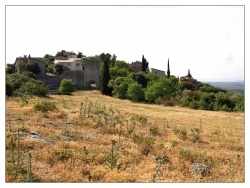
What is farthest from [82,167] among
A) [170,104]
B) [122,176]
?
[170,104]

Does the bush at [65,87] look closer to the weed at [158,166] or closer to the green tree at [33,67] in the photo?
the green tree at [33,67]

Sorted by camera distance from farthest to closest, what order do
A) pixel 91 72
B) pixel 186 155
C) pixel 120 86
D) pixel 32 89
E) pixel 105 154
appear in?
pixel 91 72
pixel 120 86
pixel 32 89
pixel 186 155
pixel 105 154

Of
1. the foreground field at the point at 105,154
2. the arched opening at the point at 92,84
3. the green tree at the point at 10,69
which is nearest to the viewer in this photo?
the foreground field at the point at 105,154

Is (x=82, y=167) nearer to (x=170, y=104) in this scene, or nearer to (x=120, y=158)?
(x=120, y=158)

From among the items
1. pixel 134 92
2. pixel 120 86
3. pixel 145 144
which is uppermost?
pixel 120 86

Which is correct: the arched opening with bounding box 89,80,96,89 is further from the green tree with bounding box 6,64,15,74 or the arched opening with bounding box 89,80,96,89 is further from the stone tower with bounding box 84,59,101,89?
the green tree with bounding box 6,64,15,74

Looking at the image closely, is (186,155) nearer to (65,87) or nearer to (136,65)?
(65,87)

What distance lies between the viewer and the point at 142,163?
941 centimetres

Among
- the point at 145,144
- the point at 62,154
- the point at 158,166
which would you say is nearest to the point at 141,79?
the point at 145,144

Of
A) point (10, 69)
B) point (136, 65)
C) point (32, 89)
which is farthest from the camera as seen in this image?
point (136, 65)

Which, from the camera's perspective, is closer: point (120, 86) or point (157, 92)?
point (157, 92)

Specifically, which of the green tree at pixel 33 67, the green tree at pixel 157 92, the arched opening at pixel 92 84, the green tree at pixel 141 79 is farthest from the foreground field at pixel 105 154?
the green tree at pixel 33 67

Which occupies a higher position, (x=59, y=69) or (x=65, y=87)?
(x=59, y=69)

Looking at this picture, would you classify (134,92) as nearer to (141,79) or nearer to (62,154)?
(141,79)
